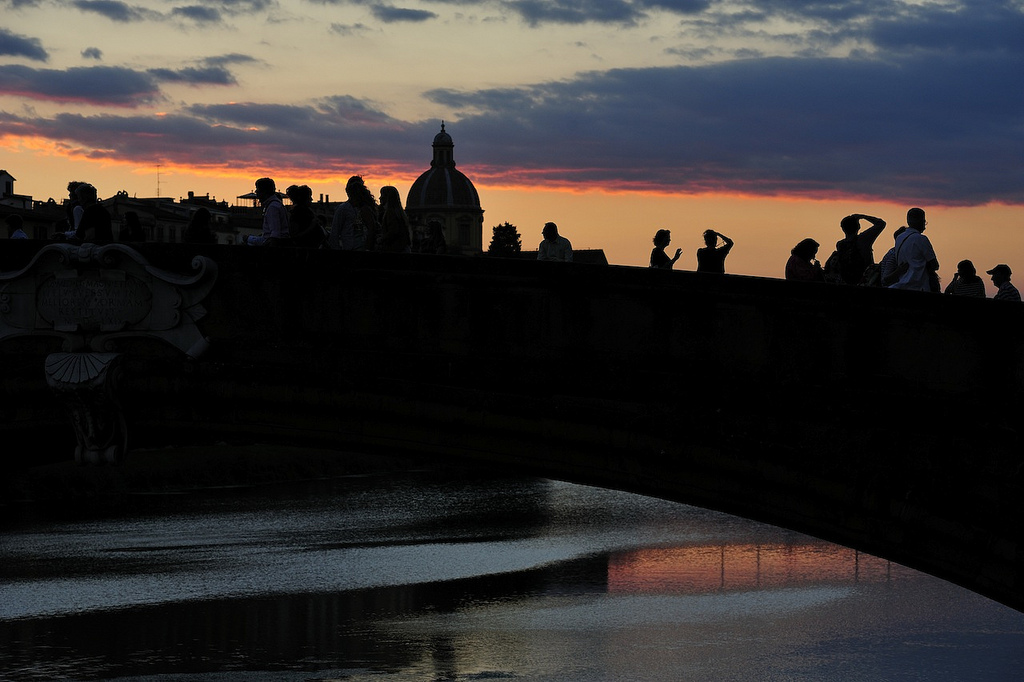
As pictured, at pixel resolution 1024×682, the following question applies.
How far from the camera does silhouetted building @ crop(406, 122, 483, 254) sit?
129500 millimetres

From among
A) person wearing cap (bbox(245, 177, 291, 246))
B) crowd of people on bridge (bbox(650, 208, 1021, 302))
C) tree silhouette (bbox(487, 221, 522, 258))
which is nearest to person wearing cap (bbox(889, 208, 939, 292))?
crowd of people on bridge (bbox(650, 208, 1021, 302))

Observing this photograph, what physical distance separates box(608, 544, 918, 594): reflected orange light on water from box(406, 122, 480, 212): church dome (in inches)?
3889

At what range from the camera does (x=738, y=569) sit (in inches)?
1282

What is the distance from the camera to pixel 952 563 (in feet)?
28.4

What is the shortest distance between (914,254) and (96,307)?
18.6 ft

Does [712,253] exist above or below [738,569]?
above

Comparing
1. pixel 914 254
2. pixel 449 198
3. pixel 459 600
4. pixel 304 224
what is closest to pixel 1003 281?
pixel 914 254

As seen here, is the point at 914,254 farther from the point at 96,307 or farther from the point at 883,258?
the point at 96,307

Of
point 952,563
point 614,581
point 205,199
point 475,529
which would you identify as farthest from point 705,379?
point 205,199

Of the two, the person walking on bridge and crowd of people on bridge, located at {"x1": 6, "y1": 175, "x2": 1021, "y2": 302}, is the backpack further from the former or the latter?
the person walking on bridge

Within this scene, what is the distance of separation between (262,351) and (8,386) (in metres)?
1.90

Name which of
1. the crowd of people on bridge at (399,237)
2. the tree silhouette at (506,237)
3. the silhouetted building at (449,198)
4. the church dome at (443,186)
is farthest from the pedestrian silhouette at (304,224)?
the church dome at (443,186)

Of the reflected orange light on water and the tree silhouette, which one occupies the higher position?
the tree silhouette

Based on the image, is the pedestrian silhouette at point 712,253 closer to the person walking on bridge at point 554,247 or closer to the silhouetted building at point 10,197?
the person walking on bridge at point 554,247
